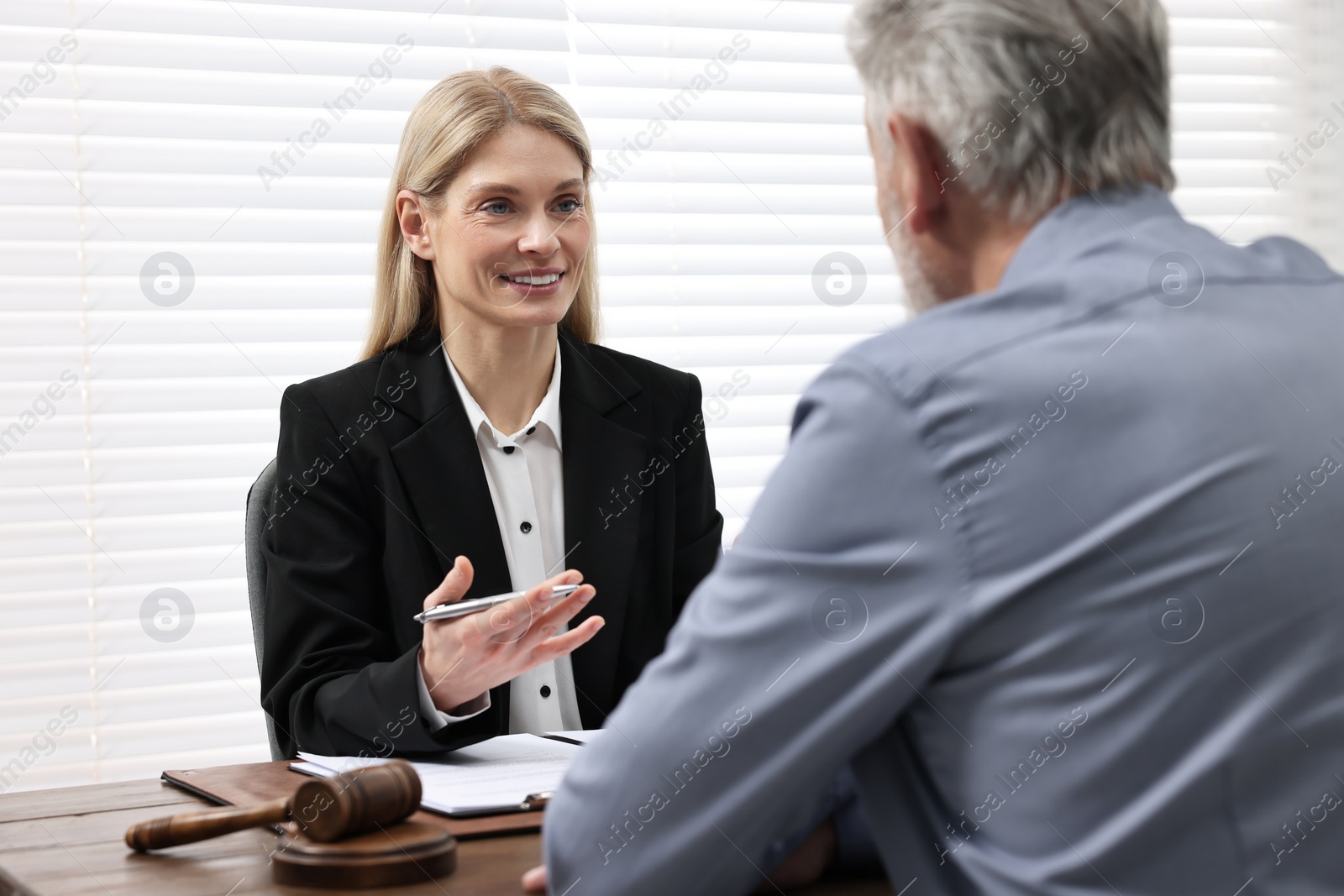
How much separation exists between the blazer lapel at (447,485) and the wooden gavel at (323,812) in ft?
2.77

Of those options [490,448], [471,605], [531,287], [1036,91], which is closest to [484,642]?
[471,605]

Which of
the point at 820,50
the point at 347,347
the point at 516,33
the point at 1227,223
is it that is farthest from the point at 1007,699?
the point at 1227,223

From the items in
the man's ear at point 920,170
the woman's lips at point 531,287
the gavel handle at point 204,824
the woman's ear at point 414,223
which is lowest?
the gavel handle at point 204,824

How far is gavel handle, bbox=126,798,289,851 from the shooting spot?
41.7 inches

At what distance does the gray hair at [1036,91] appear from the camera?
0.84 meters

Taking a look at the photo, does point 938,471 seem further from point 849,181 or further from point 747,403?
point 849,181

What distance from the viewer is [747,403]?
2971 millimetres

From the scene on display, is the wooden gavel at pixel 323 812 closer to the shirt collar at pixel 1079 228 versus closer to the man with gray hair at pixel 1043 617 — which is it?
the man with gray hair at pixel 1043 617

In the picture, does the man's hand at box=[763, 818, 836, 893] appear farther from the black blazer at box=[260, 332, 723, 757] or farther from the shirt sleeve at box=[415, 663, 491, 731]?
the black blazer at box=[260, 332, 723, 757]

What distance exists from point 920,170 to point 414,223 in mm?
1413

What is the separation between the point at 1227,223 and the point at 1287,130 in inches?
13.2

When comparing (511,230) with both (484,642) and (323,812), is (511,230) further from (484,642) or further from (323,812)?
(323,812)

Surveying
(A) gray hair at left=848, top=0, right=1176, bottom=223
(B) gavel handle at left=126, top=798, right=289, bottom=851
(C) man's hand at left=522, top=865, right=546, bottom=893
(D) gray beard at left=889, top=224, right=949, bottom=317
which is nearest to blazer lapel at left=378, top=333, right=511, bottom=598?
(B) gavel handle at left=126, top=798, right=289, bottom=851

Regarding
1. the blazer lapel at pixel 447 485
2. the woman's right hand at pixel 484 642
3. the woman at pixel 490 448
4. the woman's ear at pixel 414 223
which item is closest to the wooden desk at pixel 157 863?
the woman's right hand at pixel 484 642
